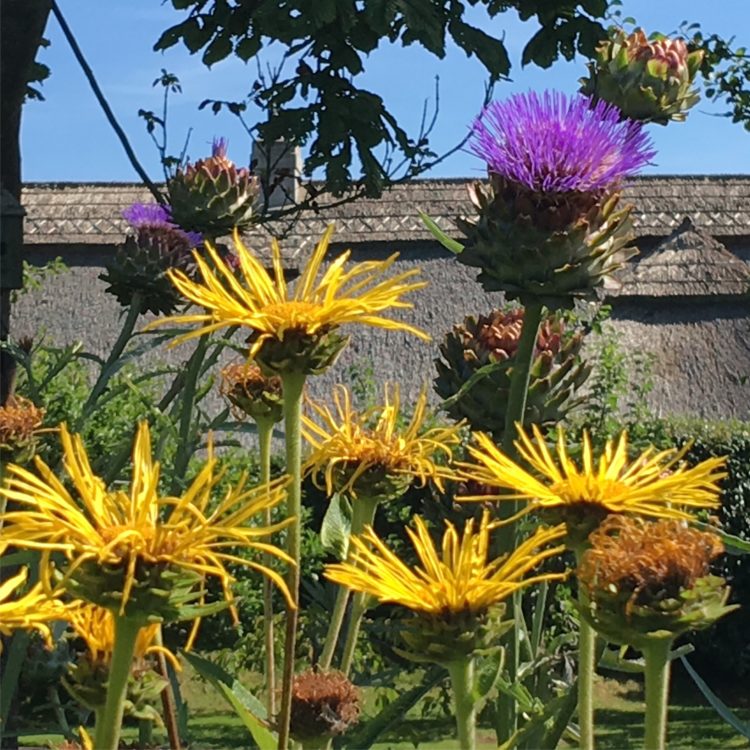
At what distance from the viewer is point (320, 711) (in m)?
0.89

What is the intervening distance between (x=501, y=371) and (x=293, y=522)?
0.79 meters

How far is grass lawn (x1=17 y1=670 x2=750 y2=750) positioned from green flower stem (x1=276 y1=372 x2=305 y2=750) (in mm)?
3210

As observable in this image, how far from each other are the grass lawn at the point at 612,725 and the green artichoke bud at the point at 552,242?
2.84m

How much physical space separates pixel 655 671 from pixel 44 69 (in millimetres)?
3744

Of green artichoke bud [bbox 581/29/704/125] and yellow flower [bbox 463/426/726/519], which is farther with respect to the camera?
green artichoke bud [bbox 581/29/704/125]

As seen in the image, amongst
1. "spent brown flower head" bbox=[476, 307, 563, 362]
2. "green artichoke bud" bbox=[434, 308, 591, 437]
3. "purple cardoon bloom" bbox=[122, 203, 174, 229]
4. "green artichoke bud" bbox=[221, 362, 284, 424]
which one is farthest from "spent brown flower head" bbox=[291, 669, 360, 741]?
"purple cardoon bloom" bbox=[122, 203, 174, 229]

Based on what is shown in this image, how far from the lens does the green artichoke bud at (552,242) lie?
1.29 m

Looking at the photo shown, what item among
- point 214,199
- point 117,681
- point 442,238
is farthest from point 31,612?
point 214,199

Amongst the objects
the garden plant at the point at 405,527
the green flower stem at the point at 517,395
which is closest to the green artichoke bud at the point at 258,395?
the garden plant at the point at 405,527

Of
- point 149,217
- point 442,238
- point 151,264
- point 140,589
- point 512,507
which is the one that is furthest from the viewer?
point 149,217

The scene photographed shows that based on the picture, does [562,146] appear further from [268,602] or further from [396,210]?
[396,210]

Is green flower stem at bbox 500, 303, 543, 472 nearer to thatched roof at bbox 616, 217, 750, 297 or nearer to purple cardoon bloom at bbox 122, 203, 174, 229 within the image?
purple cardoon bloom at bbox 122, 203, 174, 229

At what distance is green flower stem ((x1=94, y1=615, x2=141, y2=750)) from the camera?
659 millimetres

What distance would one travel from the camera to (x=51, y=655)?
4.17 feet
